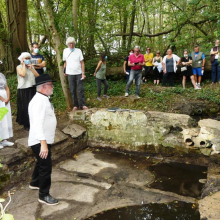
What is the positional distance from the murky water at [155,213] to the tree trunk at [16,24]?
9.30m

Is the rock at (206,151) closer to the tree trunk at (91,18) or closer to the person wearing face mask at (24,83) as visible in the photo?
the person wearing face mask at (24,83)

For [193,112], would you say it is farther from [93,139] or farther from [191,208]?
[191,208]

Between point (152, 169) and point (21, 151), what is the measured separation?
293 centimetres

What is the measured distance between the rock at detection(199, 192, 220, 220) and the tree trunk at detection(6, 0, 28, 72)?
9.94 meters

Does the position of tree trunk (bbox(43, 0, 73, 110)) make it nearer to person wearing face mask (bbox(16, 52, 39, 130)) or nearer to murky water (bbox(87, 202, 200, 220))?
person wearing face mask (bbox(16, 52, 39, 130))

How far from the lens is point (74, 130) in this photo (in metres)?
6.63

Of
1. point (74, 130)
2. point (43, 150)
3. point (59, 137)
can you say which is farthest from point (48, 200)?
point (74, 130)

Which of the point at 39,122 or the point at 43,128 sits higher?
the point at 39,122

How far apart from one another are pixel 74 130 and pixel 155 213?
3550 mm

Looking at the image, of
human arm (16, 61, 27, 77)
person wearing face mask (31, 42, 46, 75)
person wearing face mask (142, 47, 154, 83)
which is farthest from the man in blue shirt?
human arm (16, 61, 27, 77)

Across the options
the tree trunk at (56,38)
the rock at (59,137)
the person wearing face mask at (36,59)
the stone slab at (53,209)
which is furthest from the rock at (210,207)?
the person wearing face mask at (36,59)

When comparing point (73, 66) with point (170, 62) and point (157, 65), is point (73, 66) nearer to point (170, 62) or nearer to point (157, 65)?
point (170, 62)

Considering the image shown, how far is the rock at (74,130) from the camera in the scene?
645 cm

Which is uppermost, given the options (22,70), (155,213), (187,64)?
(187,64)
